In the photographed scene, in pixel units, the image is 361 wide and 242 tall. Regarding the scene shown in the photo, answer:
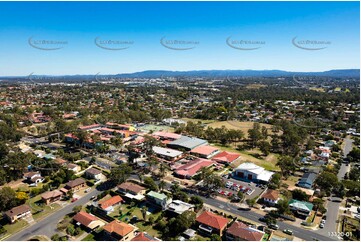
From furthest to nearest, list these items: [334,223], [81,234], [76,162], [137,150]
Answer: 1. [137,150]
2. [76,162]
3. [334,223]
4. [81,234]

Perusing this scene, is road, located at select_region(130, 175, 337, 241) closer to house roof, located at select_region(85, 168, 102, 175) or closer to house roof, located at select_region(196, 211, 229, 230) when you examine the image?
house roof, located at select_region(196, 211, 229, 230)

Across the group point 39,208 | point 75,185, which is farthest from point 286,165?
point 39,208

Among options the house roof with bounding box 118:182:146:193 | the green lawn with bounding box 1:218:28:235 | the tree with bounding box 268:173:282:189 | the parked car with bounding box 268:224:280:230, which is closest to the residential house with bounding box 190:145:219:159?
the tree with bounding box 268:173:282:189

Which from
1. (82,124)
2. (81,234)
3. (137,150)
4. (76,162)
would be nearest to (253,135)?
(137,150)

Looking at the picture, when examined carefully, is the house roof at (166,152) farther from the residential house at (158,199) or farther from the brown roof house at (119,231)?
the brown roof house at (119,231)

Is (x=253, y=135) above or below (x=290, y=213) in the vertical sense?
above

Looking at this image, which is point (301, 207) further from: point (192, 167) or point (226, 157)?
point (226, 157)

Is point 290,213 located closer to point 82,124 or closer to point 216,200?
point 216,200
